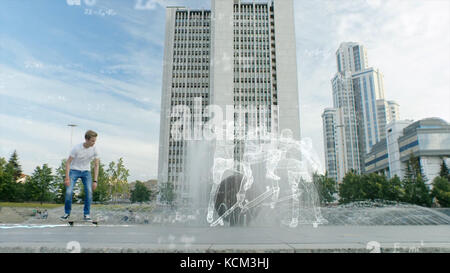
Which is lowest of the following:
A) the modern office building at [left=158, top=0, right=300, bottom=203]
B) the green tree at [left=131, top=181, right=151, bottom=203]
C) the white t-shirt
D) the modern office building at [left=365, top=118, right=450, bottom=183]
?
the green tree at [left=131, top=181, right=151, bottom=203]

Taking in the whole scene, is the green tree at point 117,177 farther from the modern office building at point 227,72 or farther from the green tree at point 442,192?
the green tree at point 442,192

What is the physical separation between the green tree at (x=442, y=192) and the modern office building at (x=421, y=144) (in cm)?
2158

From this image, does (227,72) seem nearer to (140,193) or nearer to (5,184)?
(140,193)

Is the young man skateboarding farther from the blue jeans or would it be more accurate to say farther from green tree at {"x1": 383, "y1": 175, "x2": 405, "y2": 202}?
green tree at {"x1": 383, "y1": 175, "x2": 405, "y2": 202}

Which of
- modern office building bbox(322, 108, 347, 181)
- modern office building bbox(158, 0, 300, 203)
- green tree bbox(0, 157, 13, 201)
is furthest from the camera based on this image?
modern office building bbox(322, 108, 347, 181)

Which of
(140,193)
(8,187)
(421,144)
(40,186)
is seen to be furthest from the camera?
(421,144)

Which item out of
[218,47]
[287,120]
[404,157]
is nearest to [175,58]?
[218,47]

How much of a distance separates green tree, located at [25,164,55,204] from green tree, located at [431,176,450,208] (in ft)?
195

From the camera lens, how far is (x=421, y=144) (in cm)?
7069

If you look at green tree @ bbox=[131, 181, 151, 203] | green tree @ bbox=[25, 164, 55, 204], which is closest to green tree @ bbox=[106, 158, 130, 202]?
green tree @ bbox=[25, 164, 55, 204]

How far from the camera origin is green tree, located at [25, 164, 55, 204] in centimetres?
4388

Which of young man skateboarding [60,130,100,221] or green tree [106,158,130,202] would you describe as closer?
young man skateboarding [60,130,100,221]

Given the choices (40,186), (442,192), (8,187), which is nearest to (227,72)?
(40,186)

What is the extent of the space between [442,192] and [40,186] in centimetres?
6099
